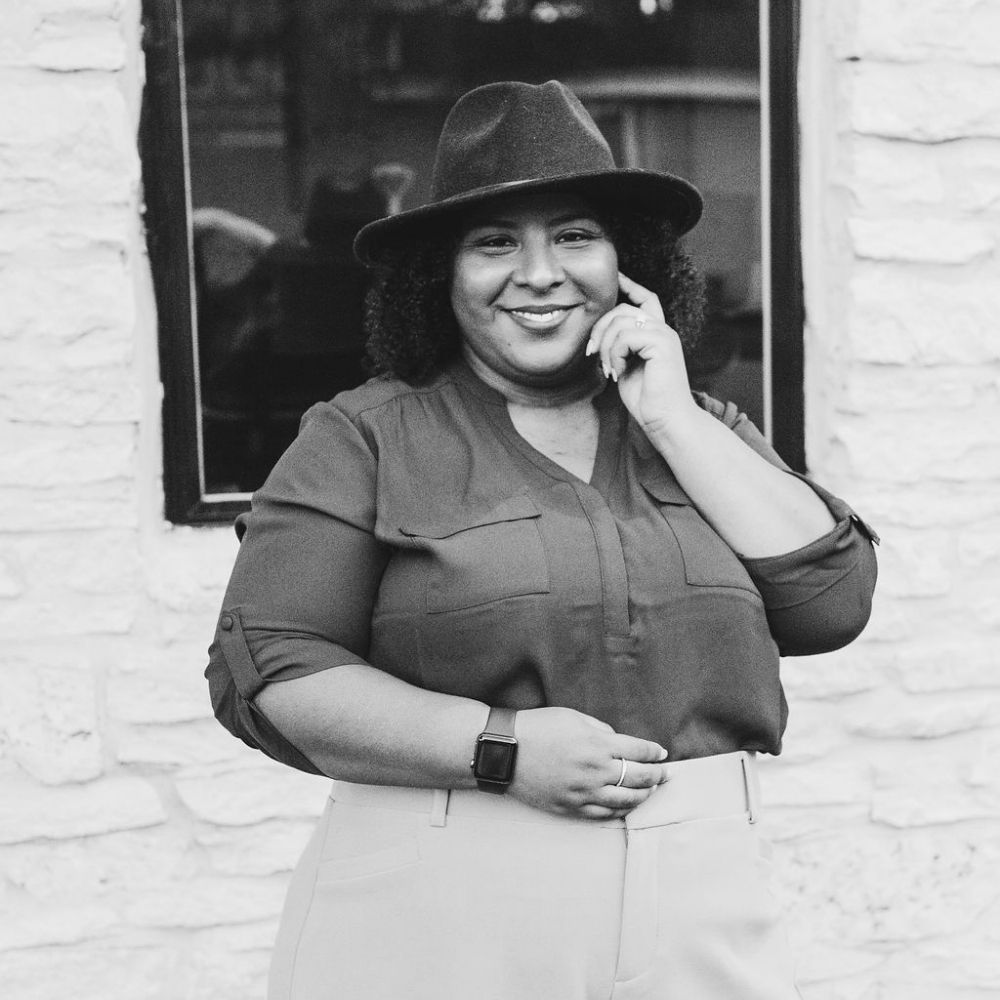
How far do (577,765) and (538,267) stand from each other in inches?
27.2

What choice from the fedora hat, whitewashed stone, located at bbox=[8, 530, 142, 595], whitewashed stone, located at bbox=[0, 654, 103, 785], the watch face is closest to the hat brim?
the fedora hat

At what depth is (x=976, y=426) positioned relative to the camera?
3.25m

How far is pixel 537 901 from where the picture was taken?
175cm

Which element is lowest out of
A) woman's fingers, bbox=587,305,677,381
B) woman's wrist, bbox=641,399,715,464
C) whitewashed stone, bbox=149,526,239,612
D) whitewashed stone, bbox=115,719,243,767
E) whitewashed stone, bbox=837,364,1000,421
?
whitewashed stone, bbox=115,719,243,767

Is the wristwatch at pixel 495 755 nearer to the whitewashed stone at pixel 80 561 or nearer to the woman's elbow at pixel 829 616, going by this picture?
the woman's elbow at pixel 829 616

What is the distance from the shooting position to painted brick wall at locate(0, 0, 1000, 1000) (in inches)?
114

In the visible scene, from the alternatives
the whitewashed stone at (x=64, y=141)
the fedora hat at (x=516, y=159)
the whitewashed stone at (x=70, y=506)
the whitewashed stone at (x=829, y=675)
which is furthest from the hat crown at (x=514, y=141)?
the whitewashed stone at (x=829, y=675)

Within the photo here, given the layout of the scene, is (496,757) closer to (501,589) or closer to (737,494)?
(501,589)

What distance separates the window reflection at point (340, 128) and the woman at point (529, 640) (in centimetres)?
123

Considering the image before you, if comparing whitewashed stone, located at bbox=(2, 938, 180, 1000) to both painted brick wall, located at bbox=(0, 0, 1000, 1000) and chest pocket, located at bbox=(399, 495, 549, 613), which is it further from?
chest pocket, located at bbox=(399, 495, 549, 613)

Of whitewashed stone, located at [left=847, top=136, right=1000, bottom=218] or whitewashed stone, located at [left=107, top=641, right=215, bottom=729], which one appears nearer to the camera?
whitewashed stone, located at [left=107, top=641, right=215, bottom=729]

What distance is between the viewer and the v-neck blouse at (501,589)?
69.2 inches

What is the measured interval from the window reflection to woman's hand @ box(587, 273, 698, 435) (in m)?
1.34

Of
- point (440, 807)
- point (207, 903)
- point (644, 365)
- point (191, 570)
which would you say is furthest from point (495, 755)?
point (207, 903)
